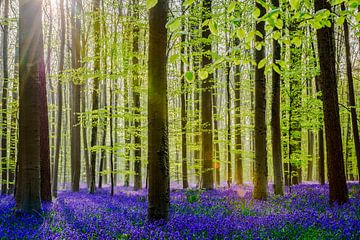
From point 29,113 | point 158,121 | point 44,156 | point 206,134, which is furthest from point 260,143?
point 29,113

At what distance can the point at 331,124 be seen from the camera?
10.5m

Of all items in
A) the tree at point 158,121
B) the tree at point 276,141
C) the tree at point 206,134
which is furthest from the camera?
the tree at point 206,134

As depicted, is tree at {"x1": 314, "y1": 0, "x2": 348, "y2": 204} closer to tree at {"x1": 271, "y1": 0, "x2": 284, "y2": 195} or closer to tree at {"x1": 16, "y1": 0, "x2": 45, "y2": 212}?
tree at {"x1": 271, "y1": 0, "x2": 284, "y2": 195}

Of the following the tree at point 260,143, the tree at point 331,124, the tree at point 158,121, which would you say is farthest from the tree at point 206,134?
the tree at point 158,121

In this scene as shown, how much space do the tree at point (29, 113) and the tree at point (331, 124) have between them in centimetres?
776

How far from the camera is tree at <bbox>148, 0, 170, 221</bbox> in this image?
7.04 metres

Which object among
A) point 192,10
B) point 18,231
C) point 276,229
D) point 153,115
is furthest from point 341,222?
point 192,10

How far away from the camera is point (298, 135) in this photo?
19266 mm

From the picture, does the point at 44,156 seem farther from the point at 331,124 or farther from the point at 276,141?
the point at 331,124

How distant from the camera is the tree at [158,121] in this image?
7039mm

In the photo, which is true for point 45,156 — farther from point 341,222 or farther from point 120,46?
point 341,222

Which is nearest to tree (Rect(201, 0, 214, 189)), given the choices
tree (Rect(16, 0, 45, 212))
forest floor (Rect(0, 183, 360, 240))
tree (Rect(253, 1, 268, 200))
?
tree (Rect(253, 1, 268, 200))

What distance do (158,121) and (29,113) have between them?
11.2ft

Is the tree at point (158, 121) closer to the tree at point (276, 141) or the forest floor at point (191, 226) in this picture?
the forest floor at point (191, 226)
